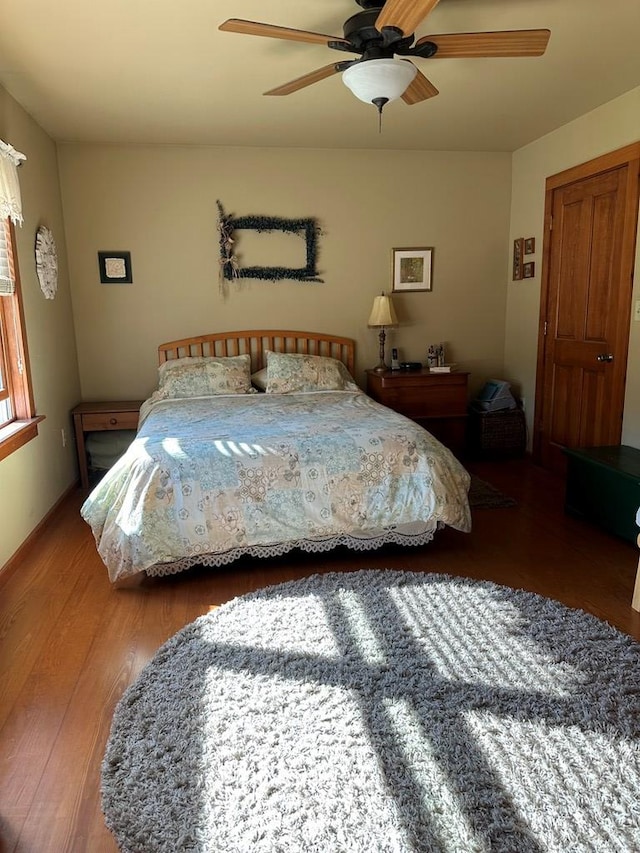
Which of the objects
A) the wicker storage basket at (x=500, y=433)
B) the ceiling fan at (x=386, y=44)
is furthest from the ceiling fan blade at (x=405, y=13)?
the wicker storage basket at (x=500, y=433)

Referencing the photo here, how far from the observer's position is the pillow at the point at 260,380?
4404 mm

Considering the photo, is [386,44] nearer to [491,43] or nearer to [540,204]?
[491,43]

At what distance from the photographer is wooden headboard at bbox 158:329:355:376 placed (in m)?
4.65

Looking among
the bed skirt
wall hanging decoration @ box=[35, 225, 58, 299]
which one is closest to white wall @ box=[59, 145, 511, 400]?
wall hanging decoration @ box=[35, 225, 58, 299]

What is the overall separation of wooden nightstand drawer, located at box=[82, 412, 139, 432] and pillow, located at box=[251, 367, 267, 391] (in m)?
0.89

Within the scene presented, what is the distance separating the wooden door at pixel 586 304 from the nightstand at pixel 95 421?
306 centimetres

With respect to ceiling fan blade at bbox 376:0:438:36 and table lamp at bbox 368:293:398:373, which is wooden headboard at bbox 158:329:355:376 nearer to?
table lamp at bbox 368:293:398:373

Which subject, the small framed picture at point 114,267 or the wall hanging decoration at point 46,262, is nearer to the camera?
the wall hanging decoration at point 46,262

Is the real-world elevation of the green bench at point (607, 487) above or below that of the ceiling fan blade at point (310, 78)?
below

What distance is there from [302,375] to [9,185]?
214 cm

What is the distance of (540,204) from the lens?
452 cm

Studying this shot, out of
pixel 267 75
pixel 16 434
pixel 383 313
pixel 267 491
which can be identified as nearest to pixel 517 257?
pixel 383 313

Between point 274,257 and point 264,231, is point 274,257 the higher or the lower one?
the lower one

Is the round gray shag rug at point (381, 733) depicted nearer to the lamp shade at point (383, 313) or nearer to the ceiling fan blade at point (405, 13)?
the ceiling fan blade at point (405, 13)
